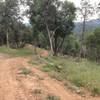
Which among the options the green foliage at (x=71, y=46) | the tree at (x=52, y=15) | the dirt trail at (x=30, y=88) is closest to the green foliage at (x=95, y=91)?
the dirt trail at (x=30, y=88)

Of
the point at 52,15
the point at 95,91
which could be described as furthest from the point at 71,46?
the point at 95,91

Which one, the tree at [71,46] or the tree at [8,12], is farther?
the tree at [71,46]

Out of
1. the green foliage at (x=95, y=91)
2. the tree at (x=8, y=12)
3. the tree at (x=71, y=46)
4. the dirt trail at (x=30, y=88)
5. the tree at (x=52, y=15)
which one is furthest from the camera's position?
the tree at (x=71, y=46)

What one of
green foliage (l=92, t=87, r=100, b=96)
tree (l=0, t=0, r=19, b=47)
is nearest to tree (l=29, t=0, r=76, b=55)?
tree (l=0, t=0, r=19, b=47)

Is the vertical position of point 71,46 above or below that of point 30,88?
below

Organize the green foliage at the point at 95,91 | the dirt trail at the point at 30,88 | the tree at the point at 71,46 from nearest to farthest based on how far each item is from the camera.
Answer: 1. the dirt trail at the point at 30,88
2. the green foliage at the point at 95,91
3. the tree at the point at 71,46

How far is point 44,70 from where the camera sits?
1520 cm

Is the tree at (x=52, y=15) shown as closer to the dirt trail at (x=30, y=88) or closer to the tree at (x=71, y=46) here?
the dirt trail at (x=30, y=88)

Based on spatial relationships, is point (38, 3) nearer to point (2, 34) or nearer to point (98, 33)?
point (98, 33)

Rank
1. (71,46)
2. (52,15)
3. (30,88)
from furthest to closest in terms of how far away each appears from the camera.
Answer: (71,46), (52,15), (30,88)

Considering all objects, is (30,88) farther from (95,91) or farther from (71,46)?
(71,46)

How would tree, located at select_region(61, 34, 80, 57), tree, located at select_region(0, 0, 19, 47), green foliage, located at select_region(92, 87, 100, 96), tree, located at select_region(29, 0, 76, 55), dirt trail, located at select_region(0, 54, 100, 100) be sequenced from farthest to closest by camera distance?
tree, located at select_region(61, 34, 80, 57) < tree, located at select_region(0, 0, 19, 47) < tree, located at select_region(29, 0, 76, 55) < green foliage, located at select_region(92, 87, 100, 96) < dirt trail, located at select_region(0, 54, 100, 100)

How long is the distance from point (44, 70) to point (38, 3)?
807 inches

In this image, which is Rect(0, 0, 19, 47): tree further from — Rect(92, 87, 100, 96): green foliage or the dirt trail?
Rect(92, 87, 100, 96): green foliage
